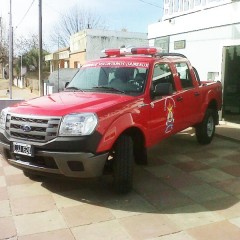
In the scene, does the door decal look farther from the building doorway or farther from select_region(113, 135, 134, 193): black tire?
the building doorway

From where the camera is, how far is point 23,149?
4.48 m

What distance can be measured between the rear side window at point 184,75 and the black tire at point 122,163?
2.38m

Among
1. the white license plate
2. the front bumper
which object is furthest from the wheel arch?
the white license plate

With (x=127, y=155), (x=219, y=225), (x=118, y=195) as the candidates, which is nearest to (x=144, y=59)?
(x=127, y=155)

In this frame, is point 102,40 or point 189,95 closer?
point 189,95

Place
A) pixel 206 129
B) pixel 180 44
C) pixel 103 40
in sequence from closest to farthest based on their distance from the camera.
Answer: pixel 206 129, pixel 180 44, pixel 103 40

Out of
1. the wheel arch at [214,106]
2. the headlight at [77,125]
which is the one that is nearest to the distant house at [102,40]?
the wheel arch at [214,106]

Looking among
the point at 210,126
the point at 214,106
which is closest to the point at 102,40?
the point at 214,106

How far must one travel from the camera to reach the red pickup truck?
4.27 meters

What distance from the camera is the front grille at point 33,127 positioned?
14.2 feet

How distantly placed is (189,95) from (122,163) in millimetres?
2556

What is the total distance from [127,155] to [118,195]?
0.57 m

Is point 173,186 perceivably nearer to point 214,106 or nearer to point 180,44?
point 214,106

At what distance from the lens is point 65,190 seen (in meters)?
5.01
